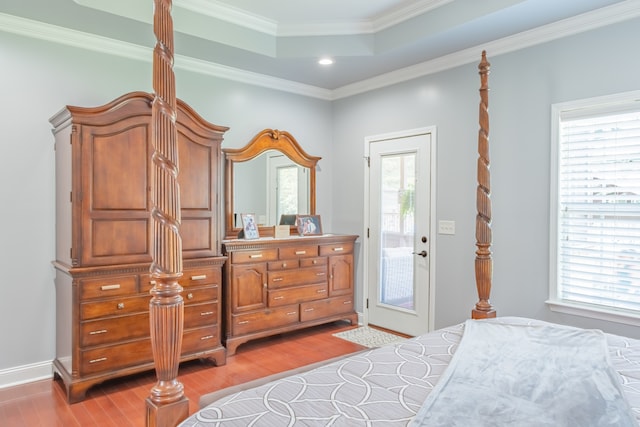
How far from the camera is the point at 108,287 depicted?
297cm

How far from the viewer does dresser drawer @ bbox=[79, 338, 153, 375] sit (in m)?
2.88

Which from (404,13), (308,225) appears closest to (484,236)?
(404,13)

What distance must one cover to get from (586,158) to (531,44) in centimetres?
100

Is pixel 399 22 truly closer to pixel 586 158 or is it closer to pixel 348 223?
pixel 586 158

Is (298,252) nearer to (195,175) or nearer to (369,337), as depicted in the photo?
(369,337)

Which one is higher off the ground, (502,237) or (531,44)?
(531,44)

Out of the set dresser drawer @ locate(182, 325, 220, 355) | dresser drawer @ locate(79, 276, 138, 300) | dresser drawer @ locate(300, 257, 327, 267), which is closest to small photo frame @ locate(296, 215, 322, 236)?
dresser drawer @ locate(300, 257, 327, 267)

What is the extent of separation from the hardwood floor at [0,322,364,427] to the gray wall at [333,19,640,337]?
1.38 meters

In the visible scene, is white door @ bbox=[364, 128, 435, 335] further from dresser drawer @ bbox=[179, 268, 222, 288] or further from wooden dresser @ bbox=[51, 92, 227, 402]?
wooden dresser @ bbox=[51, 92, 227, 402]

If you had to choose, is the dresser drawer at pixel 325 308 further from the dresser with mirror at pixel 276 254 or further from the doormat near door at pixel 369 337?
the doormat near door at pixel 369 337

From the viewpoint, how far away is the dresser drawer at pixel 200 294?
132 inches

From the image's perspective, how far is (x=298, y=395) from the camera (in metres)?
1.38

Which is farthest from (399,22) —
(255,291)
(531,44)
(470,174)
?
(255,291)

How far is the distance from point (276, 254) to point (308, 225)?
2.39ft
